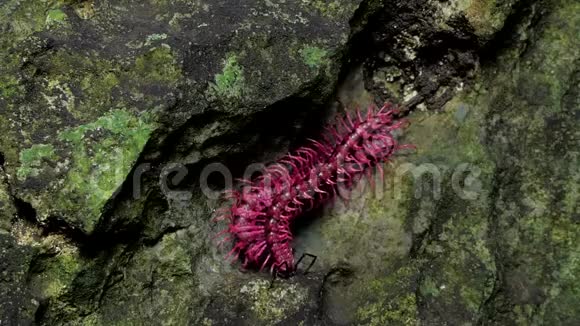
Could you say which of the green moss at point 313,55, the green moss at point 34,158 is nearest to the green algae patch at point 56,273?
the green moss at point 34,158

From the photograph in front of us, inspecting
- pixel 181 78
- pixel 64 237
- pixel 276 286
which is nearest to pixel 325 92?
pixel 181 78

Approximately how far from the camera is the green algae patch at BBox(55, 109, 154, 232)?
2.47 metres

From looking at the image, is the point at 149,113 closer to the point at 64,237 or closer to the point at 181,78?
the point at 181,78

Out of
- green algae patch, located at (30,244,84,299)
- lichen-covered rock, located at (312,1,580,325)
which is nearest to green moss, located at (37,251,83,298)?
green algae patch, located at (30,244,84,299)

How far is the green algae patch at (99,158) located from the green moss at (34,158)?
7cm

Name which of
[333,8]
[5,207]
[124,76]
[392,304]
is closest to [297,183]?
[392,304]

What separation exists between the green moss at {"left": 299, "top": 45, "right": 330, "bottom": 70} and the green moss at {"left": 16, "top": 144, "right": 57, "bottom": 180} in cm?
99

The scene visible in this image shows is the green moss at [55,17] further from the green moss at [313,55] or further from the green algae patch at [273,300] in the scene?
the green algae patch at [273,300]

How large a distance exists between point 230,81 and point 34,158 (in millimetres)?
755

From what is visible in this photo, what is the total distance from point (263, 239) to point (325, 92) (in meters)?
0.66

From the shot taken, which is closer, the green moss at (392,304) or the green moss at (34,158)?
the green moss at (34,158)

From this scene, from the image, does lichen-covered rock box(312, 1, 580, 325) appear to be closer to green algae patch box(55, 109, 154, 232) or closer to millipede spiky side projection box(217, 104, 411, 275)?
millipede spiky side projection box(217, 104, 411, 275)

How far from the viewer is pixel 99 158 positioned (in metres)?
2.50

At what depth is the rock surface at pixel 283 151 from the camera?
2545 mm
